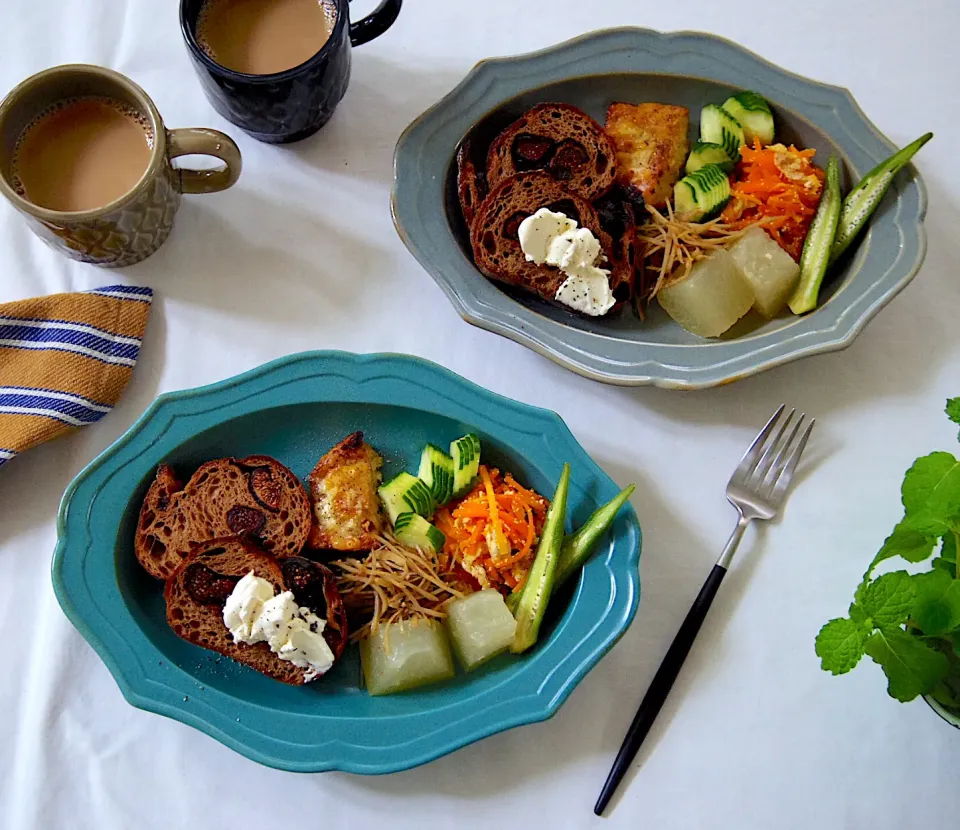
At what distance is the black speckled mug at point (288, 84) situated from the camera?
1.32m

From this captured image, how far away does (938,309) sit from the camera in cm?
148

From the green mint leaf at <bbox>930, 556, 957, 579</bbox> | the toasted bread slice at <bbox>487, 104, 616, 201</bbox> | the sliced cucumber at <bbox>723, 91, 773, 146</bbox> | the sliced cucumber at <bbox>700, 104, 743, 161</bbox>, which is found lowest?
the green mint leaf at <bbox>930, 556, 957, 579</bbox>

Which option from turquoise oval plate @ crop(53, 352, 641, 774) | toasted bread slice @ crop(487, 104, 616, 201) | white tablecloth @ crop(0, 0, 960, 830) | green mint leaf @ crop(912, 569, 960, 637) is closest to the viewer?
green mint leaf @ crop(912, 569, 960, 637)

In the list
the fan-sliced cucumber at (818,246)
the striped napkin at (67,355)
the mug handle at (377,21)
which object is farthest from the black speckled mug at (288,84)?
the fan-sliced cucumber at (818,246)

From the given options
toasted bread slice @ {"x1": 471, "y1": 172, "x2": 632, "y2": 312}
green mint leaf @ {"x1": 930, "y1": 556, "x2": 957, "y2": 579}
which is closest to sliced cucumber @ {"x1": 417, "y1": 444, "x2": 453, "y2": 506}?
toasted bread slice @ {"x1": 471, "y1": 172, "x2": 632, "y2": 312}

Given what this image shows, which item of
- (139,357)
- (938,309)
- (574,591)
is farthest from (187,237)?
(938,309)

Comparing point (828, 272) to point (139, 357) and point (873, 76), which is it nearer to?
point (873, 76)

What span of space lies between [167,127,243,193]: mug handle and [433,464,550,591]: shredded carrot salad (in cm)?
63

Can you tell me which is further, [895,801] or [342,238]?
[342,238]

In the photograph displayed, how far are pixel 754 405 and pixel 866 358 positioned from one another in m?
0.21

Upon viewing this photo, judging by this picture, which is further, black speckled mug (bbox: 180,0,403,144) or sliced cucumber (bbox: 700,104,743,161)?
sliced cucumber (bbox: 700,104,743,161)

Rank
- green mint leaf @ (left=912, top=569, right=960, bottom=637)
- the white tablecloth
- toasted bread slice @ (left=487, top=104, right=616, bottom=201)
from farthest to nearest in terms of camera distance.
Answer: toasted bread slice @ (left=487, top=104, right=616, bottom=201), the white tablecloth, green mint leaf @ (left=912, top=569, right=960, bottom=637)

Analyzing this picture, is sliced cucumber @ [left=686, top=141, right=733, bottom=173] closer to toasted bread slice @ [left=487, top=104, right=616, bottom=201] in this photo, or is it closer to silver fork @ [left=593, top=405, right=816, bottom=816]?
toasted bread slice @ [left=487, top=104, right=616, bottom=201]

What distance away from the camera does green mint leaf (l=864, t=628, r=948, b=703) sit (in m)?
1.05
